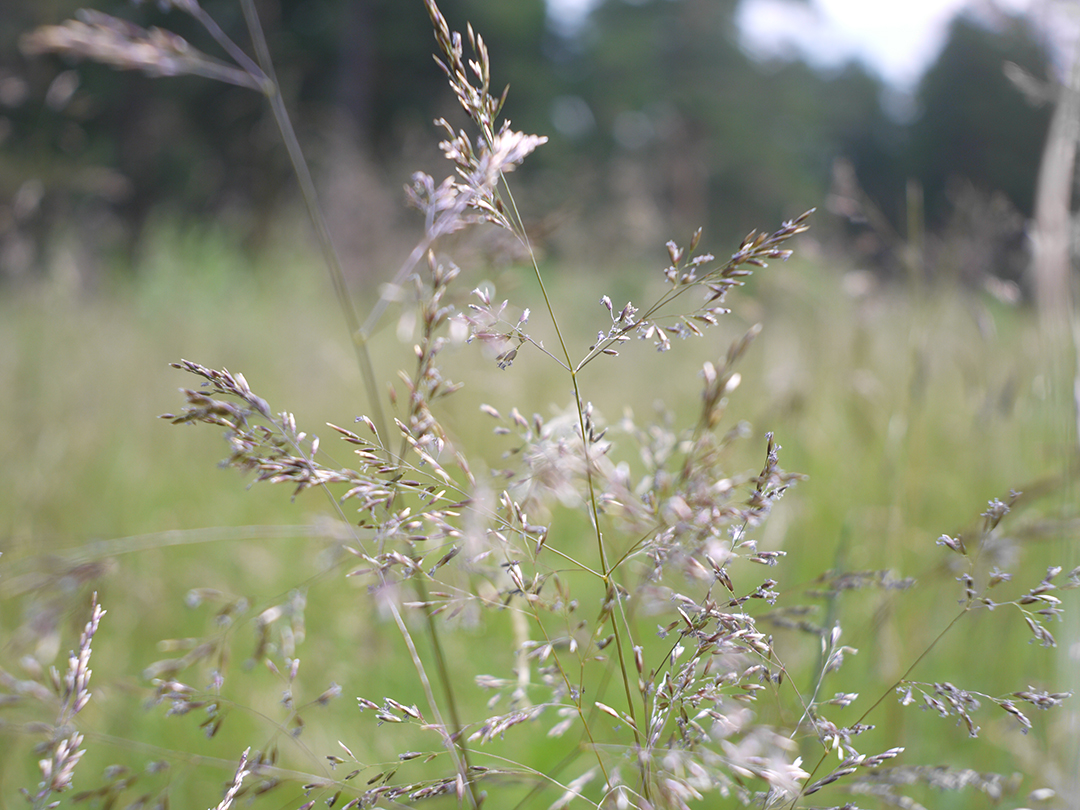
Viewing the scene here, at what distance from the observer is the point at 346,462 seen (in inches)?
114

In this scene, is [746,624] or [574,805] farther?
[574,805]

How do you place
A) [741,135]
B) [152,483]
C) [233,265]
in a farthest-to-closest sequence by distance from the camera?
[741,135]
[233,265]
[152,483]

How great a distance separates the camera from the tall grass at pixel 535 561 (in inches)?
23.6

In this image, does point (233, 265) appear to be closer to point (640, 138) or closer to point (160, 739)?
point (160, 739)

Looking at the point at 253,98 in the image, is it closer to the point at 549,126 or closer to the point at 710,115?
the point at 549,126

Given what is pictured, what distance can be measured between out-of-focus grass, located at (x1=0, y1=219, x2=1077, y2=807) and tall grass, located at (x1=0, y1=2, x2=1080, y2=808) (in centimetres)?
1

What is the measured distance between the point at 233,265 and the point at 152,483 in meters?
5.38

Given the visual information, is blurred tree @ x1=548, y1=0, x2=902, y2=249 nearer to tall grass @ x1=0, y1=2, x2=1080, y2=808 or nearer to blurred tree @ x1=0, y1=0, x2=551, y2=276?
blurred tree @ x1=0, y1=0, x2=551, y2=276

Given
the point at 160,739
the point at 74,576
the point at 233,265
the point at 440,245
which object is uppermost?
the point at 440,245

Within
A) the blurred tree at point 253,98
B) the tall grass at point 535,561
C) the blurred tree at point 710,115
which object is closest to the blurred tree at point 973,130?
the blurred tree at point 710,115

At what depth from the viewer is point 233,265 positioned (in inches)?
294

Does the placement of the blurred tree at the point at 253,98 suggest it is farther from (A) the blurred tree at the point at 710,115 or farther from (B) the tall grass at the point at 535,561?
(B) the tall grass at the point at 535,561

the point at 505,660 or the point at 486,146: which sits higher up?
the point at 486,146

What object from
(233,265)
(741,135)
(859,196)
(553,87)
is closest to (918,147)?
(741,135)
